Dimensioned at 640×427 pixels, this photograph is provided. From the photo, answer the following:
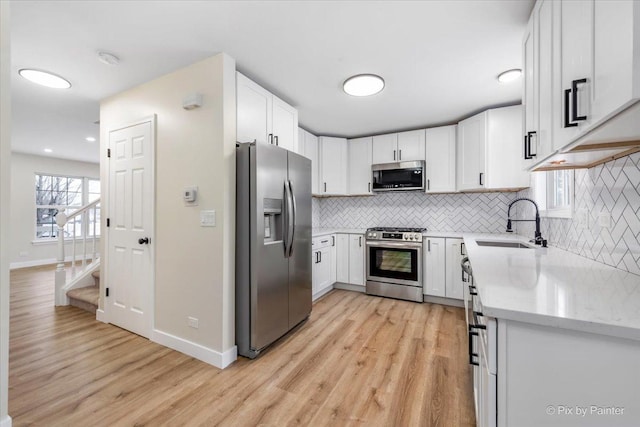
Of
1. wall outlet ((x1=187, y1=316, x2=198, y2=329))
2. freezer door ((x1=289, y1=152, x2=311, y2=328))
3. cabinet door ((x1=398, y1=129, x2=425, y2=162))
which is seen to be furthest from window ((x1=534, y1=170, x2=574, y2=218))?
wall outlet ((x1=187, y1=316, x2=198, y2=329))

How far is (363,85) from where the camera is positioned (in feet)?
8.34

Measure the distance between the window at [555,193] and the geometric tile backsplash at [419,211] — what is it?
2.42ft

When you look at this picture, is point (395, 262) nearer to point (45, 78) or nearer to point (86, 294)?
point (86, 294)

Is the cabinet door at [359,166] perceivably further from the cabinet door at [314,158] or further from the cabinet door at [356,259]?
the cabinet door at [356,259]

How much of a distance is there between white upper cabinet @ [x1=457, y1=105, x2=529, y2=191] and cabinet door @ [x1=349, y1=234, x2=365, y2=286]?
1.66 metres

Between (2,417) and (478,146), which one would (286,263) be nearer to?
(2,417)

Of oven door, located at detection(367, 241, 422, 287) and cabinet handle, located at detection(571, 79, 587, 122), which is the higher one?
cabinet handle, located at detection(571, 79, 587, 122)

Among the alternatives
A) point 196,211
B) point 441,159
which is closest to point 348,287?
point 441,159

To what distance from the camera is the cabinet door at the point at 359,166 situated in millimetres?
4191

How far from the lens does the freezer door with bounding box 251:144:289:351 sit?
216cm

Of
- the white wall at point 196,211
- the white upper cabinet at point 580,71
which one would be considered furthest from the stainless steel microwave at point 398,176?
the white wall at point 196,211

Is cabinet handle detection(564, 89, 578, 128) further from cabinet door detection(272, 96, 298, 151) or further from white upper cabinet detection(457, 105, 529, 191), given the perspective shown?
white upper cabinet detection(457, 105, 529, 191)

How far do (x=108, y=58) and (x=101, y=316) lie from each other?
2.63 meters

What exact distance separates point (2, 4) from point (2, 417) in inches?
82.6
